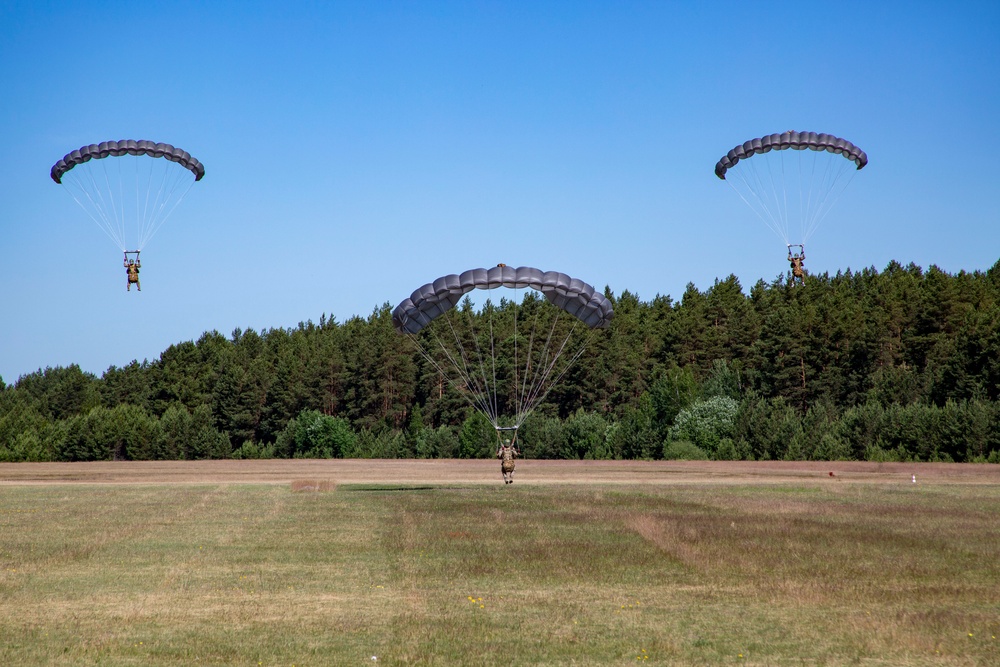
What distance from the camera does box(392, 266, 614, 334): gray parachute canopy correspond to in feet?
101

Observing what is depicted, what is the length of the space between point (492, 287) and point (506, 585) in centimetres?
1531

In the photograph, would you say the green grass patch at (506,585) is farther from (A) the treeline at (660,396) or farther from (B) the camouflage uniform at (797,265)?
(A) the treeline at (660,396)

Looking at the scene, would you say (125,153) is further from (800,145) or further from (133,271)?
(800,145)

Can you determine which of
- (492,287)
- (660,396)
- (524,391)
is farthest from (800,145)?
(660,396)

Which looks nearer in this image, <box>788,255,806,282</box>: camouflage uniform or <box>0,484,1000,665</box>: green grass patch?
<box>0,484,1000,665</box>: green grass patch

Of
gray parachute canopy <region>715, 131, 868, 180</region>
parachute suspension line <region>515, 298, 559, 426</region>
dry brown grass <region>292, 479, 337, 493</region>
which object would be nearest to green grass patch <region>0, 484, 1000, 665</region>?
parachute suspension line <region>515, 298, 559, 426</region>

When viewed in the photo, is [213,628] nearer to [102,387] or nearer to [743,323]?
[743,323]

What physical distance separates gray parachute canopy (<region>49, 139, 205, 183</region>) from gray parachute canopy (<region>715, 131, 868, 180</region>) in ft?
67.6

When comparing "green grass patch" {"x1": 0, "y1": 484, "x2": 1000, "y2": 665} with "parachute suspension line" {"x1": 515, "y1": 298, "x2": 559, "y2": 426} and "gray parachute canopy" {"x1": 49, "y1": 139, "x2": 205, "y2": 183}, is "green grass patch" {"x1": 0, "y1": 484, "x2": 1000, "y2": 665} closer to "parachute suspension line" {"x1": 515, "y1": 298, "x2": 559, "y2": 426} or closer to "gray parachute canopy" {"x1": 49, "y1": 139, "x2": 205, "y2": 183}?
"parachute suspension line" {"x1": 515, "y1": 298, "x2": 559, "y2": 426}

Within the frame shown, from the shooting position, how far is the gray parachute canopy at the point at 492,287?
3073 cm

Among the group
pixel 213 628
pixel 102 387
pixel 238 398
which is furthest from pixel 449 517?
pixel 102 387

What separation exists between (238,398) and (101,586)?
4168 inches

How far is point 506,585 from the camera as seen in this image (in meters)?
16.7

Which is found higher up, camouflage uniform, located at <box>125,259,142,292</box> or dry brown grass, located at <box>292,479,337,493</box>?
camouflage uniform, located at <box>125,259,142,292</box>
